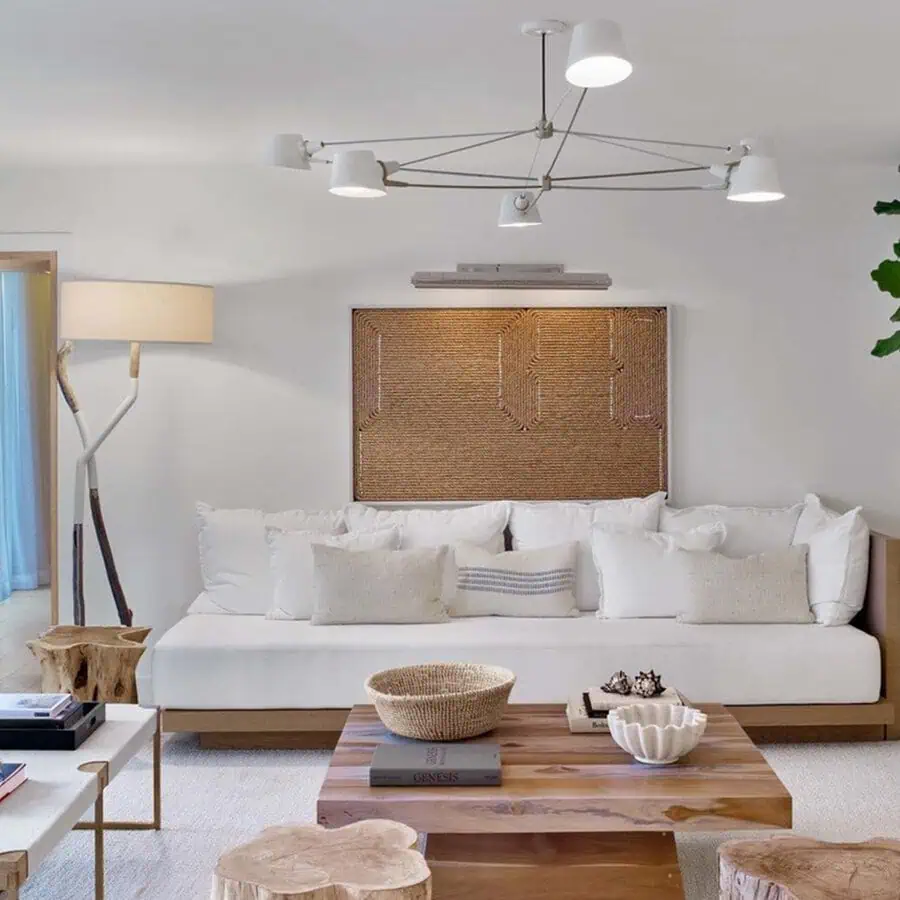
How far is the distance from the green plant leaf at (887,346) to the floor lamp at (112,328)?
2936 millimetres

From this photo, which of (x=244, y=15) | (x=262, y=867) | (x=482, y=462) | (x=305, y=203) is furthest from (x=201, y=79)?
(x=262, y=867)

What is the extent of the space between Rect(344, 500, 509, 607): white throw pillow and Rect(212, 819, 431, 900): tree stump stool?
2.63 meters

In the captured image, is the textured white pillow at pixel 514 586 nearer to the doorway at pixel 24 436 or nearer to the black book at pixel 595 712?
the black book at pixel 595 712

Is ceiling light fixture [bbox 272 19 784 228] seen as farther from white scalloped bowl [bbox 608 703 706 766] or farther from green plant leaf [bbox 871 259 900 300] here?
white scalloped bowl [bbox 608 703 706 766]

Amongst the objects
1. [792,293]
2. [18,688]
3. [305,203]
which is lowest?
[18,688]

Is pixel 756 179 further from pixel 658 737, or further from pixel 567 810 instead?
pixel 567 810

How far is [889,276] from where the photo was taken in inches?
191

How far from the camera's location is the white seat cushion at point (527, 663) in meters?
4.46

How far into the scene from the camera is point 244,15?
3.29 metres

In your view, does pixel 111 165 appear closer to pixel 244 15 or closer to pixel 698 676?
pixel 244 15

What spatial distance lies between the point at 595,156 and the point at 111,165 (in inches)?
88.6

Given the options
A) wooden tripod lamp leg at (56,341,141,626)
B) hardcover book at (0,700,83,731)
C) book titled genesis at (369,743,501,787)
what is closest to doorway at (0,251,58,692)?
wooden tripod lamp leg at (56,341,141,626)

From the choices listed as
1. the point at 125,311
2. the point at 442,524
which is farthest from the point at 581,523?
the point at 125,311

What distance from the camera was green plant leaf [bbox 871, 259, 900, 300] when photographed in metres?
4.85
